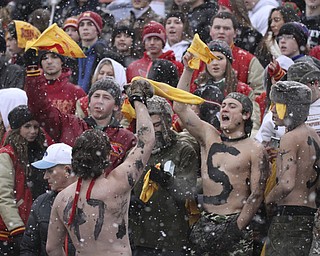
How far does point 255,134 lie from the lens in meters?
10.7

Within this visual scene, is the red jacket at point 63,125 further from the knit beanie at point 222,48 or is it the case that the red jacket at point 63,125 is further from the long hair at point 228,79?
the knit beanie at point 222,48

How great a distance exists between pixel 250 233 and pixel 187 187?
0.73 meters

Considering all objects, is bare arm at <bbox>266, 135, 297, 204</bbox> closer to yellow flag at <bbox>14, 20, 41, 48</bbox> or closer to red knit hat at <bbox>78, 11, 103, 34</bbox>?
red knit hat at <bbox>78, 11, 103, 34</bbox>

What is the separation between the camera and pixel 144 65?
12.6 metres

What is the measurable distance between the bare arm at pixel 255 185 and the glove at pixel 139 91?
127 centimetres

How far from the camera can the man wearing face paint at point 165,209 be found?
969 cm

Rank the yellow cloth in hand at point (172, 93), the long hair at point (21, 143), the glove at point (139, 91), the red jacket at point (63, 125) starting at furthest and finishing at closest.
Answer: the long hair at point (21, 143) → the red jacket at point (63, 125) → the yellow cloth in hand at point (172, 93) → the glove at point (139, 91)

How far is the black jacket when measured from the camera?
9266mm

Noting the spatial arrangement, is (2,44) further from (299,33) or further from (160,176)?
(160,176)

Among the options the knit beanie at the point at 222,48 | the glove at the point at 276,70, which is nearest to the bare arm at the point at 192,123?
the glove at the point at 276,70

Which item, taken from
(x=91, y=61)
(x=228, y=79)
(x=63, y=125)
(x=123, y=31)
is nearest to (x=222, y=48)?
(x=228, y=79)

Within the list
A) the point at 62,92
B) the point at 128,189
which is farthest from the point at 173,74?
the point at 128,189

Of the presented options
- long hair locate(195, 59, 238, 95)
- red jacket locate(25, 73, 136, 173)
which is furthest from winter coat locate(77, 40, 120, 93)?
red jacket locate(25, 73, 136, 173)

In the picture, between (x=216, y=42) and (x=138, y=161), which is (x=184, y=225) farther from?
(x=216, y=42)
